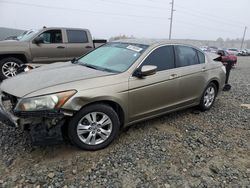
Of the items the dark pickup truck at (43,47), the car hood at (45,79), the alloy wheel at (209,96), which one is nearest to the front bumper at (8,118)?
the car hood at (45,79)

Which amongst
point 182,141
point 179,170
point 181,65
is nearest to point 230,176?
point 179,170

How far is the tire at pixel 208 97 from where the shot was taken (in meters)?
4.71

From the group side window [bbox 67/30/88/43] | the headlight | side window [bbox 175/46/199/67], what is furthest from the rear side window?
side window [bbox 67/30/88/43]

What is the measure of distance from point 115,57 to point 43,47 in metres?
4.38

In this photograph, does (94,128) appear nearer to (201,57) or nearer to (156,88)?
(156,88)

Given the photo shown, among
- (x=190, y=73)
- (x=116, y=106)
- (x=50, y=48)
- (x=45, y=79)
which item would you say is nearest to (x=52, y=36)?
(x=50, y=48)

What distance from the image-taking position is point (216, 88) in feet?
16.4

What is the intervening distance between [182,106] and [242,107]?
80.3 inches

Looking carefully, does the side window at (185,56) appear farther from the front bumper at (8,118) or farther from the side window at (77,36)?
the side window at (77,36)

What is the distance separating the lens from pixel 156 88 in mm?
3604

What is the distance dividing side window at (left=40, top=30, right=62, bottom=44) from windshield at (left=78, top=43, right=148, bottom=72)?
151 inches

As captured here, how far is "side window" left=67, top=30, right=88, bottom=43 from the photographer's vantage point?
784cm

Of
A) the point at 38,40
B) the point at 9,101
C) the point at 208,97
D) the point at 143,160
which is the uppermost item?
the point at 38,40

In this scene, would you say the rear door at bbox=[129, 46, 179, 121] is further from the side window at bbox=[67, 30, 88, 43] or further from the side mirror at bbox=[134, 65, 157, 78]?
the side window at bbox=[67, 30, 88, 43]
